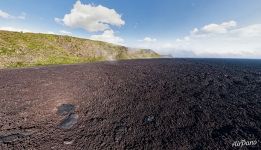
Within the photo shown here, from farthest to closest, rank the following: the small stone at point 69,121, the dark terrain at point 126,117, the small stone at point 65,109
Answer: the small stone at point 65,109
the small stone at point 69,121
the dark terrain at point 126,117

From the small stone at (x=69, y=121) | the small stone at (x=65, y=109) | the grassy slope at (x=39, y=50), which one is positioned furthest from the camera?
the grassy slope at (x=39, y=50)

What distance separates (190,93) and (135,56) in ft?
315

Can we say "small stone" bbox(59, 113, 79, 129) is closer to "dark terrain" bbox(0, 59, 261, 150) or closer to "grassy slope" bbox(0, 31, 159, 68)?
"dark terrain" bbox(0, 59, 261, 150)

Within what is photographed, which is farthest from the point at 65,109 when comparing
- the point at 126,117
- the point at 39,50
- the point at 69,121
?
the point at 39,50

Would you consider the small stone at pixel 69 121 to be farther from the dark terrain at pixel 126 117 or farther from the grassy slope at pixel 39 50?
the grassy slope at pixel 39 50

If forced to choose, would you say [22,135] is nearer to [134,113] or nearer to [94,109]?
[94,109]

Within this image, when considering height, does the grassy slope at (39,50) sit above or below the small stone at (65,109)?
above

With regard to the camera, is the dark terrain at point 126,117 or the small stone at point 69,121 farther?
the small stone at point 69,121

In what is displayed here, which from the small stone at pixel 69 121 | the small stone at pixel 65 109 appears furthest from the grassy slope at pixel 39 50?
the small stone at pixel 69 121

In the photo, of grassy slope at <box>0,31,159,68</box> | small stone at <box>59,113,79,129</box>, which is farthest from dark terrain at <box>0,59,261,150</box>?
grassy slope at <box>0,31,159,68</box>

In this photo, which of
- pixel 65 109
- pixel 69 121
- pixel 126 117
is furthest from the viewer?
pixel 65 109

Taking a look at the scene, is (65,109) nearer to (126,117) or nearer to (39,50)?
(126,117)

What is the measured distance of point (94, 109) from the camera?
12.0m

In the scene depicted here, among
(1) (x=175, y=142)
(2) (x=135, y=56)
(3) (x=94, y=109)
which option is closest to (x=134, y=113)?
(3) (x=94, y=109)
